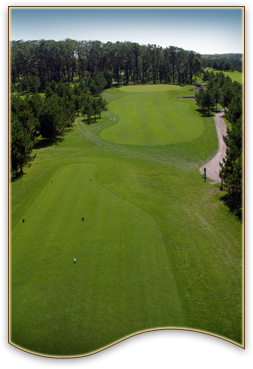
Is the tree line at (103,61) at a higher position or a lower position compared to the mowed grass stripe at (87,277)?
higher

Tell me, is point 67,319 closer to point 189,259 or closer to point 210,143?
point 189,259

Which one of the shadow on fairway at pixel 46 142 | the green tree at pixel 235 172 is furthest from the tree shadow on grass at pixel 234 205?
the shadow on fairway at pixel 46 142

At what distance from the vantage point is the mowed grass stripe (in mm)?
18719

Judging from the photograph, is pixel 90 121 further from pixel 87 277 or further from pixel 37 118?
pixel 87 277

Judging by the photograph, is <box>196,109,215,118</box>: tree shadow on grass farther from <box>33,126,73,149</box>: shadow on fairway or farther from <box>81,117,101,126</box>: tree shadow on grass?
<box>33,126,73,149</box>: shadow on fairway

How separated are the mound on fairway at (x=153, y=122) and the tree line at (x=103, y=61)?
2019 inches

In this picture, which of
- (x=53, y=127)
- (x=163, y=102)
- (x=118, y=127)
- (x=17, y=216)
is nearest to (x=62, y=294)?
(x=17, y=216)

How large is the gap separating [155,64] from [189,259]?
178567mm

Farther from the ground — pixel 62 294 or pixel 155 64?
pixel 155 64

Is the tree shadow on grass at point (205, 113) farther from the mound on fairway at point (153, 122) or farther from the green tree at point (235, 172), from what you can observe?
the green tree at point (235, 172)

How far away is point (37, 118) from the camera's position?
6719 centimetres

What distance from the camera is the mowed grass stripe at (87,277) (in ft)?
61.4

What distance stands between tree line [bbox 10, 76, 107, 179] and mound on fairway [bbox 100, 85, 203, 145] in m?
10.3

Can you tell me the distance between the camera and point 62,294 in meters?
21.6
